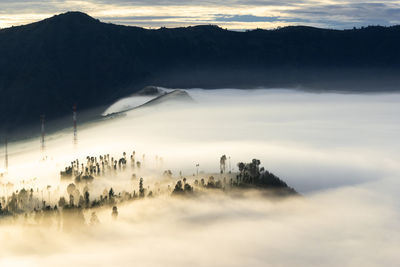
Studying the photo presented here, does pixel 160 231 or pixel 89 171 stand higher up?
pixel 89 171

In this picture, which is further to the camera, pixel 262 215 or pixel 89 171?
pixel 89 171

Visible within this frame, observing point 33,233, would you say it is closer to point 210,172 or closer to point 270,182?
point 210,172

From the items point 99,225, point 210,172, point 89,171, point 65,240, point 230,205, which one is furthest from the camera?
point 89,171

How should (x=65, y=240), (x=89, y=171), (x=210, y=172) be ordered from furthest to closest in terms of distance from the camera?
(x=89, y=171), (x=210, y=172), (x=65, y=240)

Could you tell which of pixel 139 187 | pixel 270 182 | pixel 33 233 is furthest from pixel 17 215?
pixel 270 182

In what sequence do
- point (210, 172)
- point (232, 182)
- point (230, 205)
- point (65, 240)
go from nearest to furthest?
point (65, 240), point (230, 205), point (232, 182), point (210, 172)

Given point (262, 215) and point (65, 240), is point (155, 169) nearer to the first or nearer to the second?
point (262, 215)

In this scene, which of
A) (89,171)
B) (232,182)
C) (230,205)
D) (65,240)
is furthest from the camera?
(89,171)

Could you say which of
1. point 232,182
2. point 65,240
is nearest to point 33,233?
point 65,240

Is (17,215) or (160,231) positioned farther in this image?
(17,215)
